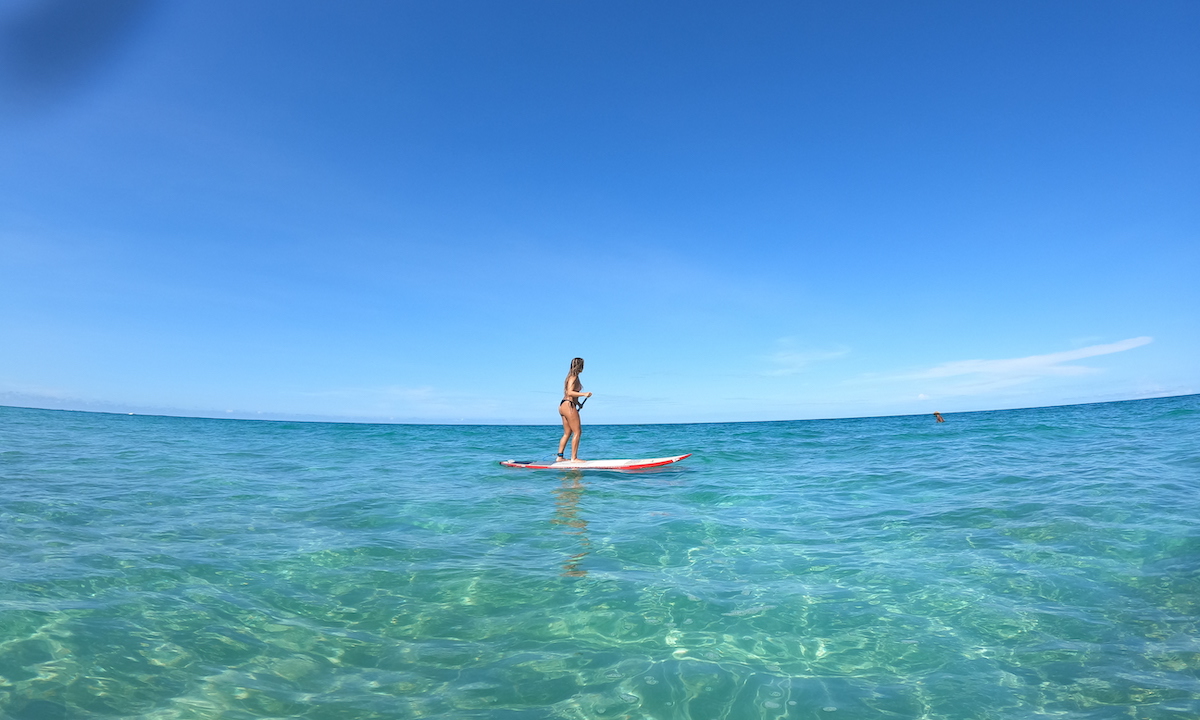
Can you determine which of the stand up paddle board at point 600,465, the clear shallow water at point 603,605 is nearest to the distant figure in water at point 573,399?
the stand up paddle board at point 600,465

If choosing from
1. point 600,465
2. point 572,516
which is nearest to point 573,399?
point 600,465

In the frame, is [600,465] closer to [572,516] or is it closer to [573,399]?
[573,399]

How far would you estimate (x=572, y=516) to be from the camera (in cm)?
1080

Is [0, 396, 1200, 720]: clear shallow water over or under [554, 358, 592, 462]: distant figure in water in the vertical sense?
under

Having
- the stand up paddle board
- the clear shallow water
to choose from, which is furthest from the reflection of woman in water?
the stand up paddle board

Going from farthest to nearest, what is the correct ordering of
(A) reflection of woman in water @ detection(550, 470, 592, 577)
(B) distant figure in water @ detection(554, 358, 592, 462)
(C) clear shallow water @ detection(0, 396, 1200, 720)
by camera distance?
(B) distant figure in water @ detection(554, 358, 592, 462), (A) reflection of woman in water @ detection(550, 470, 592, 577), (C) clear shallow water @ detection(0, 396, 1200, 720)

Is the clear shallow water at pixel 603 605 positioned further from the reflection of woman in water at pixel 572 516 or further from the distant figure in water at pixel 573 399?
the distant figure in water at pixel 573 399

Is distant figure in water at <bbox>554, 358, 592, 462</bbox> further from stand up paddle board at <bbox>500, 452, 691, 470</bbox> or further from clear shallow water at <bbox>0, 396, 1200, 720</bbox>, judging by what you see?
clear shallow water at <bbox>0, 396, 1200, 720</bbox>

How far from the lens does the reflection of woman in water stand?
7.51 m

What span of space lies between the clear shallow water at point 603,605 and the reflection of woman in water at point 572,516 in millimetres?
86

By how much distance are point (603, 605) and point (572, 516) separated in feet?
15.6

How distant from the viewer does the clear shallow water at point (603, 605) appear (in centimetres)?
430

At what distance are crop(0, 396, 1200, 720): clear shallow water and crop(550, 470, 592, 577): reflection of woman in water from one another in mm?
86

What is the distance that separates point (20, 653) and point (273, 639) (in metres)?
1.76
